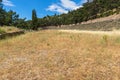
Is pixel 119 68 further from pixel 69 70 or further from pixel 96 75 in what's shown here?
pixel 69 70

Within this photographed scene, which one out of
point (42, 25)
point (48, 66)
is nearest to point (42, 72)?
point (48, 66)

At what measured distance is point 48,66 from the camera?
7.90 metres

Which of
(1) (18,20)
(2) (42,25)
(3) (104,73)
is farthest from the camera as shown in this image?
(2) (42,25)

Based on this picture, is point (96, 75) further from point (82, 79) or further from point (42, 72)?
point (42, 72)

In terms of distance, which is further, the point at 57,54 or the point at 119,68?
the point at 57,54

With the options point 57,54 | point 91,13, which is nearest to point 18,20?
point 91,13

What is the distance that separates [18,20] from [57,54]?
367ft

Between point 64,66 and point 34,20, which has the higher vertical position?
point 64,66

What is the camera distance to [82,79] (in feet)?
21.5

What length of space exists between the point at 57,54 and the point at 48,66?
2.01 metres

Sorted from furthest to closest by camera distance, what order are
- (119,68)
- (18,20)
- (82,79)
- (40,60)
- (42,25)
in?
(42,25)
(18,20)
(40,60)
(119,68)
(82,79)

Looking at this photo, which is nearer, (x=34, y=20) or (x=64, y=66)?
(x=64, y=66)

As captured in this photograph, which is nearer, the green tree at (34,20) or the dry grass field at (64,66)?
the dry grass field at (64,66)

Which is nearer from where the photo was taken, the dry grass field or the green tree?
the dry grass field
